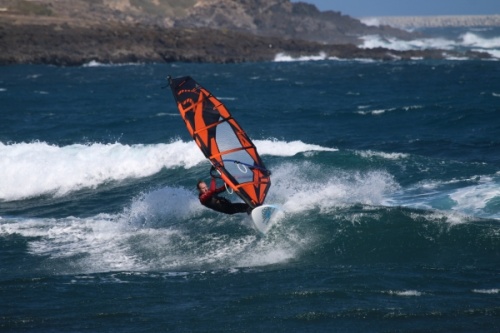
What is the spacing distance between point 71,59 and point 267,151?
3896cm

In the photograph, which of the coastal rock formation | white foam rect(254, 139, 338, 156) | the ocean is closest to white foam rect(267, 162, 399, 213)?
the ocean

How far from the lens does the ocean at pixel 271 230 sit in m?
9.70

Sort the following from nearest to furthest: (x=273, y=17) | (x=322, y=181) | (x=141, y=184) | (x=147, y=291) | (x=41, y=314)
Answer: (x=41, y=314)
(x=147, y=291)
(x=322, y=181)
(x=141, y=184)
(x=273, y=17)

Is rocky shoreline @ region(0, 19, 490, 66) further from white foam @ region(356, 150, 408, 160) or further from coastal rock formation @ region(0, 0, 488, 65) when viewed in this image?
white foam @ region(356, 150, 408, 160)

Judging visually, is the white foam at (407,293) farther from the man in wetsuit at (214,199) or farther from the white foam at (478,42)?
the white foam at (478,42)

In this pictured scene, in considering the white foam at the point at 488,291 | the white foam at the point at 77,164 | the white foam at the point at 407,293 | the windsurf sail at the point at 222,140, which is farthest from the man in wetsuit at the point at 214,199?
the white foam at the point at 77,164

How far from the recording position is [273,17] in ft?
350

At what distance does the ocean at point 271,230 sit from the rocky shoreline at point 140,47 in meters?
29.7

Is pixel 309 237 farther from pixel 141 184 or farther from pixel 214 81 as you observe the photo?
pixel 214 81

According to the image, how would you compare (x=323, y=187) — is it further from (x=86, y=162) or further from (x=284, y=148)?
(x=86, y=162)

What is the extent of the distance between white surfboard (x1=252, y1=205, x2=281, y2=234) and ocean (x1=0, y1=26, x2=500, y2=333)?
0.51 feet

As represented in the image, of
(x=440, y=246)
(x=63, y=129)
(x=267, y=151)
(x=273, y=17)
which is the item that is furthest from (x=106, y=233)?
(x=273, y=17)

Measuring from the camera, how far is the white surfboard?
41.4ft

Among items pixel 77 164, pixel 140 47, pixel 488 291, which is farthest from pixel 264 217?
pixel 140 47
